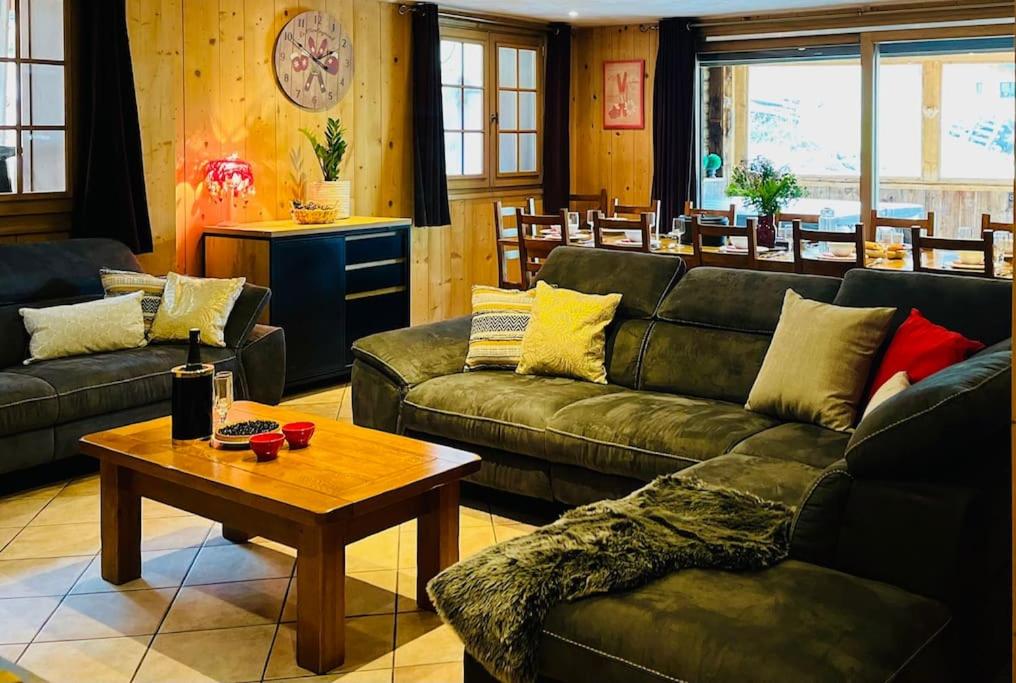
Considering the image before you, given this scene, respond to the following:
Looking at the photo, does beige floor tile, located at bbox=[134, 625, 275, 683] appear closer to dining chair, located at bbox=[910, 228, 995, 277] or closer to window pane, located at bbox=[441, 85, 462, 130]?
dining chair, located at bbox=[910, 228, 995, 277]

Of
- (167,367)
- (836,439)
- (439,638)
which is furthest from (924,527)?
(167,367)

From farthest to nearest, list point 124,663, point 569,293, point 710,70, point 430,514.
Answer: point 710,70, point 569,293, point 430,514, point 124,663

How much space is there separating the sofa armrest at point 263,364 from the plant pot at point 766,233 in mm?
2578

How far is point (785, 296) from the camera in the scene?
13.7 ft

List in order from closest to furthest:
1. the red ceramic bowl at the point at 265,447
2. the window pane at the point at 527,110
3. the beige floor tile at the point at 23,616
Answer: the beige floor tile at the point at 23,616 < the red ceramic bowl at the point at 265,447 < the window pane at the point at 527,110

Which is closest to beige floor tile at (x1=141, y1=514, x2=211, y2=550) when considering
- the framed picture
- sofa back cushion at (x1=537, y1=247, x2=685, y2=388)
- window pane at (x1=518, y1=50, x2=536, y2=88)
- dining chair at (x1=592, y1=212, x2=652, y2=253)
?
sofa back cushion at (x1=537, y1=247, x2=685, y2=388)

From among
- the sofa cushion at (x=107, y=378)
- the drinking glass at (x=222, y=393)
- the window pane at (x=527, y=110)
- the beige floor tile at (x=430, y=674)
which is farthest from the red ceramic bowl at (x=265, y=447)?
the window pane at (x=527, y=110)

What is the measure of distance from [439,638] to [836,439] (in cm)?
135

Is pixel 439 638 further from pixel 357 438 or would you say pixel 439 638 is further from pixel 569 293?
pixel 569 293

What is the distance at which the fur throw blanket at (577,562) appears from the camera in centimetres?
243

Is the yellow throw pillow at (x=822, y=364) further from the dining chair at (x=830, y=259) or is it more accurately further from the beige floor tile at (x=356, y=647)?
the dining chair at (x=830, y=259)

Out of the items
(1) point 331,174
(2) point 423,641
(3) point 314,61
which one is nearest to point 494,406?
(2) point 423,641

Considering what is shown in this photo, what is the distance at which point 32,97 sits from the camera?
18.4 ft

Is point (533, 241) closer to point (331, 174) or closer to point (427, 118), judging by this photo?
point (331, 174)
